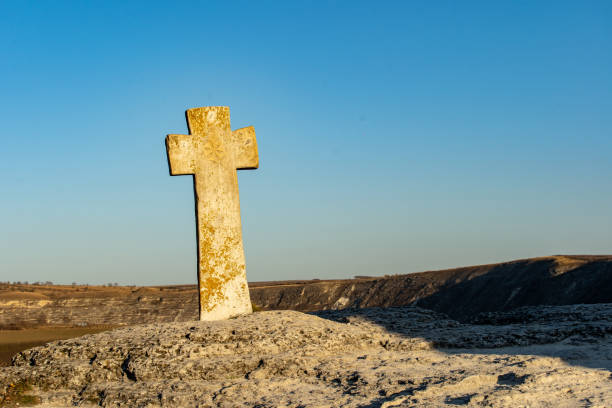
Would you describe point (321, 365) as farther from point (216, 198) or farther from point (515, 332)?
point (216, 198)

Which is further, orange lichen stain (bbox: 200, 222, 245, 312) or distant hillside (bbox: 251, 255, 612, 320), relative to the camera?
distant hillside (bbox: 251, 255, 612, 320)

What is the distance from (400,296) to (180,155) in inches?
810

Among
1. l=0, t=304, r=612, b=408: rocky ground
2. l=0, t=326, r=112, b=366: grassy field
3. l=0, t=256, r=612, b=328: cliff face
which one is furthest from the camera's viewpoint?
l=0, t=256, r=612, b=328: cliff face

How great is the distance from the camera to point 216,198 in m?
9.59

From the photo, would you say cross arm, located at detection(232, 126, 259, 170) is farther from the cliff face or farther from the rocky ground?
the cliff face

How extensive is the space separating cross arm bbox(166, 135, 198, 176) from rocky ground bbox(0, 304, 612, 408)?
2478 millimetres

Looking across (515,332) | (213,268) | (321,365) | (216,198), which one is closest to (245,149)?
(216,198)

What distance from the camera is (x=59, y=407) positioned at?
6836mm

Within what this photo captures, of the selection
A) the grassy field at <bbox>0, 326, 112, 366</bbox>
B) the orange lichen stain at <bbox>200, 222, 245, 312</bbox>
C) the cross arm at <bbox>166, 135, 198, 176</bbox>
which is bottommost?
the grassy field at <bbox>0, 326, 112, 366</bbox>

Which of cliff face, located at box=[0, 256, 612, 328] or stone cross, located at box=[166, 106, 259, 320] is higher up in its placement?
stone cross, located at box=[166, 106, 259, 320]

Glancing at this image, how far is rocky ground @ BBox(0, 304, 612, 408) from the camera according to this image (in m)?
5.89

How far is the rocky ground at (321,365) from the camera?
5.89 m

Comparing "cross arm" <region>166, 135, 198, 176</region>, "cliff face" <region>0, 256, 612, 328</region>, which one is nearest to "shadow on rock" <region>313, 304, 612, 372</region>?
"cross arm" <region>166, 135, 198, 176</region>

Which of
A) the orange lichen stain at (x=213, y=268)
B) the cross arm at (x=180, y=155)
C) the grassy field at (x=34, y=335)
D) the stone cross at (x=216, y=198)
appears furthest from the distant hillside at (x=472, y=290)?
the cross arm at (x=180, y=155)
